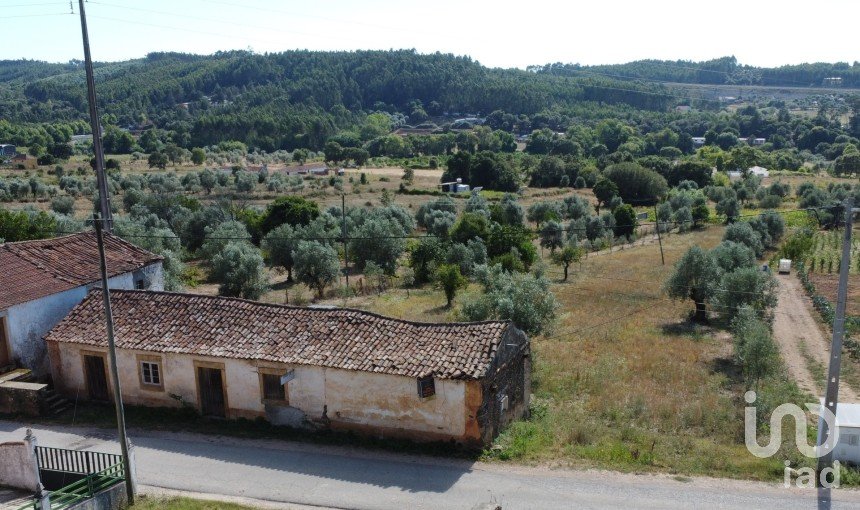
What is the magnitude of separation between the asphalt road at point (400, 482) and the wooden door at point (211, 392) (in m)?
1.59

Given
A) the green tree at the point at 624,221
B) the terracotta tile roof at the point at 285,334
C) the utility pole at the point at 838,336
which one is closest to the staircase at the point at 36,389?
the terracotta tile roof at the point at 285,334

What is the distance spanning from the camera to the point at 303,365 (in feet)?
59.8

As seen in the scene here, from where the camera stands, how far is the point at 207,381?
19688 mm

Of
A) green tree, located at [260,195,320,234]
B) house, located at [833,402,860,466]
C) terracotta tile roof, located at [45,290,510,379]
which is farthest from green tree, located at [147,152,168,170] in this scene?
house, located at [833,402,860,466]

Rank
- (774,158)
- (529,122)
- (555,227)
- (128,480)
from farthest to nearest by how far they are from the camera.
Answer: (529,122) → (774,158) → (555,227) → (128,480)

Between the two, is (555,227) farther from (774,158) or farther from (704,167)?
(774,158)

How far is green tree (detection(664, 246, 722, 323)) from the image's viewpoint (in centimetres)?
3372

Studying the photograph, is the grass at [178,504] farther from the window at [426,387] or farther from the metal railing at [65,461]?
the window at [426,387]

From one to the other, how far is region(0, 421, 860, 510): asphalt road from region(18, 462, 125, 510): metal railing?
58.0 inches

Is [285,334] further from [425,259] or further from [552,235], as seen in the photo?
[552,235]

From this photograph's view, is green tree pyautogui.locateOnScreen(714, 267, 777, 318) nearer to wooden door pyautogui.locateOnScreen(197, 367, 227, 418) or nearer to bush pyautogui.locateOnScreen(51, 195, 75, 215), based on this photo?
wooden door pyautogui.locateOnScreen(197, 367, 227, 418)

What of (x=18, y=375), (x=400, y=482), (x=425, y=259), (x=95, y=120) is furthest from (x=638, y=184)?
(x=18, y=375)

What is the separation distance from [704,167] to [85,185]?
73915 mm

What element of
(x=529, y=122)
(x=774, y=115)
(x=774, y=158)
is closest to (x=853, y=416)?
(x=774, y=158)
